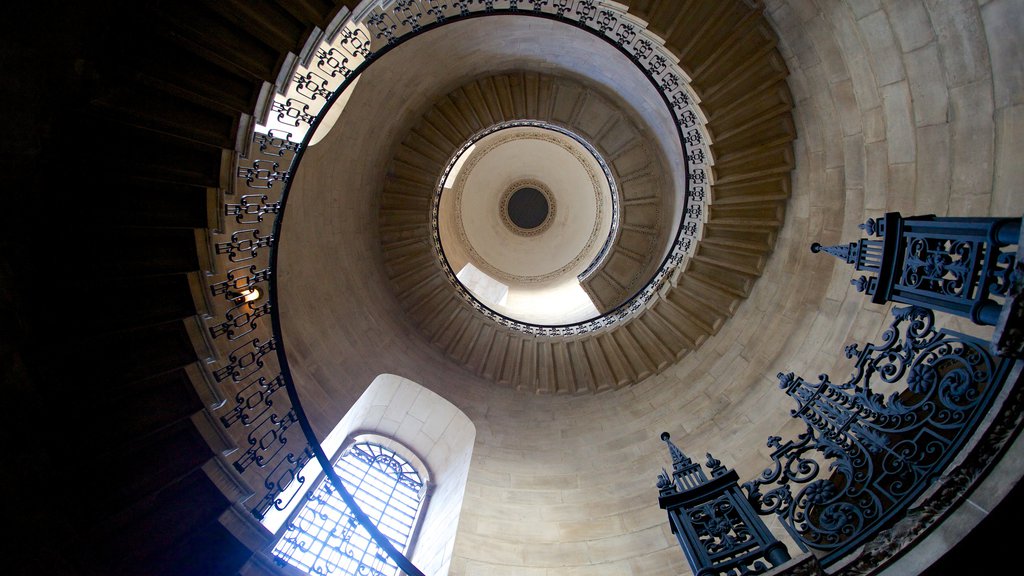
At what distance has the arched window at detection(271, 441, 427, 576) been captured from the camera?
630 centimetres

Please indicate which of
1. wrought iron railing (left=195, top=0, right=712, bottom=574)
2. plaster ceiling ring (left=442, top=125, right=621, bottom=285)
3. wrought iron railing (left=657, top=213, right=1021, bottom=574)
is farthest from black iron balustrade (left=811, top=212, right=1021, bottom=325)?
plaster ceiling ring (left=442, top=125, right=621, bottom=285)

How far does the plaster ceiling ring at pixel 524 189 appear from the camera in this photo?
1672 cm

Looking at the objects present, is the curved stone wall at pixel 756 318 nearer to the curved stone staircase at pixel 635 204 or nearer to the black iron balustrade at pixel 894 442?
the curved stone staircase at pixel 635 204

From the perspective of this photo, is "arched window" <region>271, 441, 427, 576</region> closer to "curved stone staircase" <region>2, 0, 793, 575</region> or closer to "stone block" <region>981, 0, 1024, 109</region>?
"curved stone staircase" <region>2, 0, 793, 575</region>

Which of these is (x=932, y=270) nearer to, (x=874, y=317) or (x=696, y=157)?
(x=874, y=317)

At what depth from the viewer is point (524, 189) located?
1681 centimetres

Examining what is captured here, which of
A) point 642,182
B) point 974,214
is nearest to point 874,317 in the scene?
point 974,214

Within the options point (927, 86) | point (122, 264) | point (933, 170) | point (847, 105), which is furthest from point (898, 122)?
point (122, 264)

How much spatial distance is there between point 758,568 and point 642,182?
33.2 ft

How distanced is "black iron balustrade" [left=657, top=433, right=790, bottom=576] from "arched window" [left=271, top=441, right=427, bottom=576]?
12.0 feet

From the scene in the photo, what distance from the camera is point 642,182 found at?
480 inches

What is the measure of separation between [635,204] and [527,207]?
522 cm

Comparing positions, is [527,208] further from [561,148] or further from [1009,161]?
[1009,161]

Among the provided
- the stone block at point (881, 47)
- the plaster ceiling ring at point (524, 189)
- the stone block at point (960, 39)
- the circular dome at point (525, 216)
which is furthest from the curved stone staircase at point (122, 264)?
the plaster ceiling ring at point (524, 189)
